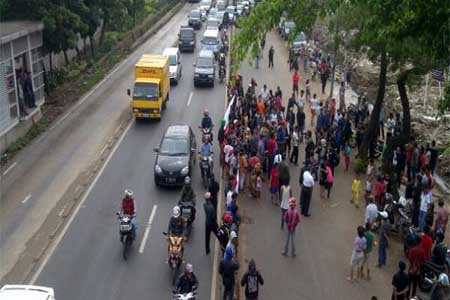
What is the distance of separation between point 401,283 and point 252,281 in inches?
130

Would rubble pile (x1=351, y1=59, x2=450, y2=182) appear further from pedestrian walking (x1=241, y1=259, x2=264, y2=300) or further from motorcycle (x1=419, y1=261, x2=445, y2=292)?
pedestrian walking (x1=241, y1=259, x2=264, y2=300)

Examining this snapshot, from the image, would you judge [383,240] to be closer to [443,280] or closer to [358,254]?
[358,254]

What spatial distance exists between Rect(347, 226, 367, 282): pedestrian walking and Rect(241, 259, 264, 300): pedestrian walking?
2853mm

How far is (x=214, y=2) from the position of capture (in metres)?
83.2

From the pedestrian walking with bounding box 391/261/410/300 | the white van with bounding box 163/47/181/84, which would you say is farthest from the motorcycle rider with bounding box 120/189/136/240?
the white van with bounding box 163/47/181/84

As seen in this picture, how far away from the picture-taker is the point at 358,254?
1620 centimetres

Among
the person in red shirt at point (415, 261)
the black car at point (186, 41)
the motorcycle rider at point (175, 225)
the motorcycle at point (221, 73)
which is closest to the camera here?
the person in red shirt at point (415, 261)

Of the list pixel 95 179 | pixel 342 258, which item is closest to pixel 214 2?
pixel 95 179

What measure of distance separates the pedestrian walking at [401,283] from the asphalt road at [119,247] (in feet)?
14.7

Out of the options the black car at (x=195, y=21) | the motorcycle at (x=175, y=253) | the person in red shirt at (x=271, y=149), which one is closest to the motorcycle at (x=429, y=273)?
the motorcycle at (x=175, y=253)

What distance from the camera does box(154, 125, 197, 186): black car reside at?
22.0 m

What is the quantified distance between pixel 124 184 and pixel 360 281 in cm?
961

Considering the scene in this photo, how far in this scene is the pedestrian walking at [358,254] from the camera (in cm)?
1603

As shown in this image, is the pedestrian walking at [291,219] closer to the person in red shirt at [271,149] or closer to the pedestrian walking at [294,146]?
the person in red shirt at [271,149]
